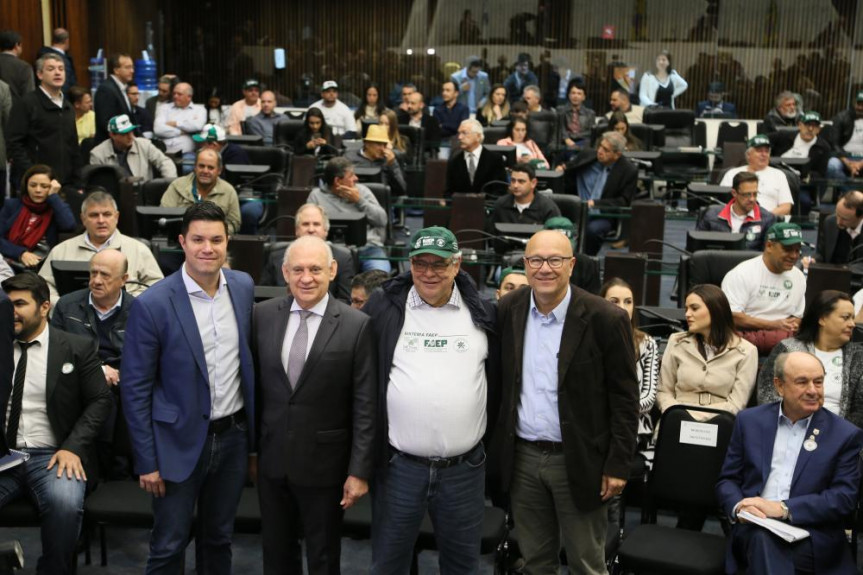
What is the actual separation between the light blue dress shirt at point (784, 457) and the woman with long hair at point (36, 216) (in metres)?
3.92

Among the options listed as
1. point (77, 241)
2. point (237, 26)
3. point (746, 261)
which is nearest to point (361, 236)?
point (77, 241)

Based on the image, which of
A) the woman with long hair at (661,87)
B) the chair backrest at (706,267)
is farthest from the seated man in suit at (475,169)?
the woman with long hair at (661,87)

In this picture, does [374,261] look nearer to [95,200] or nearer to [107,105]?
[95,200]

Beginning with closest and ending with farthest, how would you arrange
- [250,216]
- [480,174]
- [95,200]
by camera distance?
[95,200] < [250,216] < [480,174]

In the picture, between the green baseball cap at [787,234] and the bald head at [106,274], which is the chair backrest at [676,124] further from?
the bald head at [106,274]

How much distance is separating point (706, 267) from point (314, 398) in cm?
281

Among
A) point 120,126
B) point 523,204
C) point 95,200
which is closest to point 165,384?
point 95,200

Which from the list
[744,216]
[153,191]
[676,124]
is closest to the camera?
[744,216]

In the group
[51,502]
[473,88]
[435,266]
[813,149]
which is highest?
[473,88]

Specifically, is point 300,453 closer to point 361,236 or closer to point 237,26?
point 361,236

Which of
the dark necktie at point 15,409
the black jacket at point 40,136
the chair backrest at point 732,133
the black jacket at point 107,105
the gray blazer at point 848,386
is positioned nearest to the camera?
the dark necktie at point 15,409

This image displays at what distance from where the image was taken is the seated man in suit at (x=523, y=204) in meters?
6.23

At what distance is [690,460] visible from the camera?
367cm

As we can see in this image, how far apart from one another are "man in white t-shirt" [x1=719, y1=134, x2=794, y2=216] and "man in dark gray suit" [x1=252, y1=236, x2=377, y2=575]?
5.00 meters
